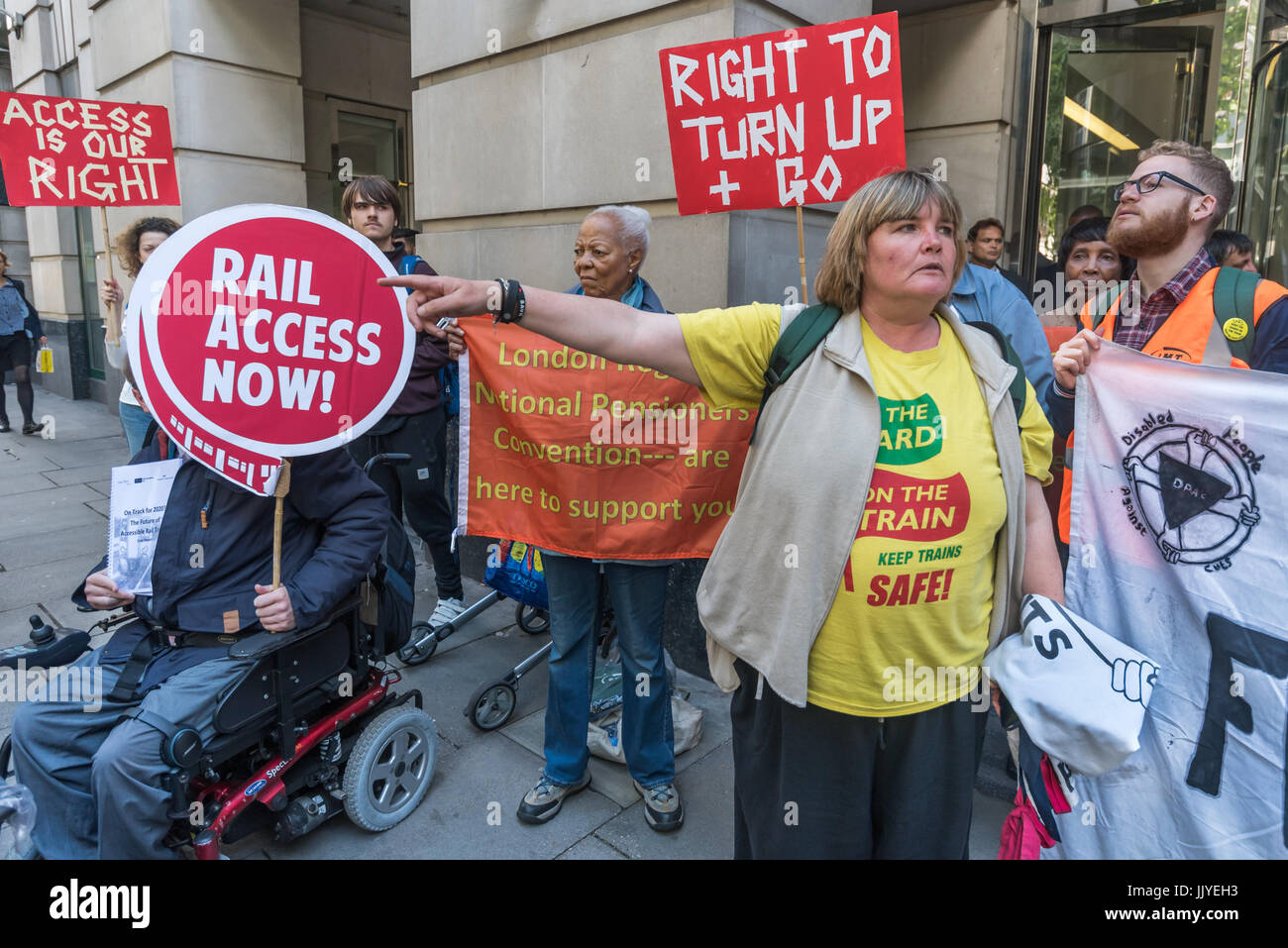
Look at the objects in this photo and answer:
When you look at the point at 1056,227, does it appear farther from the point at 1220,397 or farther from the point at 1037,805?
the point at 1037,805

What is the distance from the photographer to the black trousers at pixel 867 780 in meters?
1.92

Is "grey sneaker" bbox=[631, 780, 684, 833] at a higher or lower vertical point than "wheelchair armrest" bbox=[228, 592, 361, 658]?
lower

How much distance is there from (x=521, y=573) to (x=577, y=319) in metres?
1.96

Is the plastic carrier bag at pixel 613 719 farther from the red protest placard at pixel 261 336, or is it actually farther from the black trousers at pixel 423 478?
the red protest placard at pixel 261 336

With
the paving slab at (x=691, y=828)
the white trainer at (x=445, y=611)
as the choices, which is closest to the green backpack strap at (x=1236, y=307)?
the paving slab at (x=691, y=828)

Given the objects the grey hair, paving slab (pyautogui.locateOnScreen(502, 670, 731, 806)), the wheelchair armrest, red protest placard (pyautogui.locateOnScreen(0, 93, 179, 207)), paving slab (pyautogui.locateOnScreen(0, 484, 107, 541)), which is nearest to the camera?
the wheelchair armrest

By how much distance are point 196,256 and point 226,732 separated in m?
1.33

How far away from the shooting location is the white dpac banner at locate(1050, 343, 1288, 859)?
197cm

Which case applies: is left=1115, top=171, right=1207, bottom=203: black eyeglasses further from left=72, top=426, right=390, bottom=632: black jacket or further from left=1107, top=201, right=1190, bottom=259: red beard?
left=72, top=426, right=390, bottom=632: black jacket

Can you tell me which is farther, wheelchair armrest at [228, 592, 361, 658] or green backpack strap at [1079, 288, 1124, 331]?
green backpack strap at [1079, 288, 1124, 331]

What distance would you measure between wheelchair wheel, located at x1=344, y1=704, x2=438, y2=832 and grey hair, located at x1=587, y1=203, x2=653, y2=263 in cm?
191

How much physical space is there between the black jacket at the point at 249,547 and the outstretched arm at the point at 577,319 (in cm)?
105

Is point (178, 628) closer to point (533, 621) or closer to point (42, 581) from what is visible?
point (533, 621)

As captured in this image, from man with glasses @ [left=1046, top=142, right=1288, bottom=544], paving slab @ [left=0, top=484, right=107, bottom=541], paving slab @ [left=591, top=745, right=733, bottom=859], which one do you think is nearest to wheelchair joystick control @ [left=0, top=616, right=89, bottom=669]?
paving slab @ [left=591, top=745, right=733, bottom=859]
